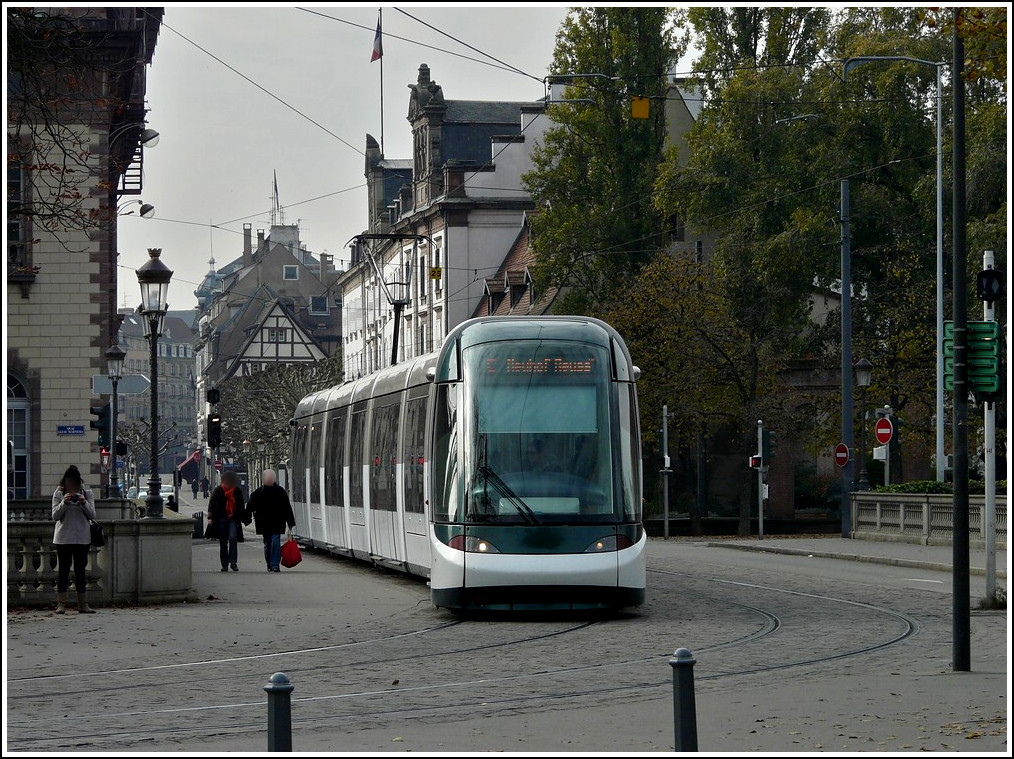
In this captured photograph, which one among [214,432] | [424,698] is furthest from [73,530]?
[214,432]

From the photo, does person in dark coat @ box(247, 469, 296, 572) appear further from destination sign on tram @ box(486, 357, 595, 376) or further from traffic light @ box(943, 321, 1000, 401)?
traffic light @ box(943, 321, 1000, 401)

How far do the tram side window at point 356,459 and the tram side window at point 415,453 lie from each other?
13.9ft

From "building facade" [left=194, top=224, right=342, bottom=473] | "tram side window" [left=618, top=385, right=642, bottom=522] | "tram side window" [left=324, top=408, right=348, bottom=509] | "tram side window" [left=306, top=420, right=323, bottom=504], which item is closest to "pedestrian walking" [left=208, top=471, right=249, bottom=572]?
"tram side window" [left=324, top=408, right=348, bottom=509]

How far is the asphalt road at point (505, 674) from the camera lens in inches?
404

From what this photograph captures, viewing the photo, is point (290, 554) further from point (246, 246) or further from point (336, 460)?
point (246, 246)

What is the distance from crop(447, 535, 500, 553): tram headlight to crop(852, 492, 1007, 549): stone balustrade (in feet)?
54.4

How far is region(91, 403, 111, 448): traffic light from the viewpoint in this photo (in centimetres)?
4041

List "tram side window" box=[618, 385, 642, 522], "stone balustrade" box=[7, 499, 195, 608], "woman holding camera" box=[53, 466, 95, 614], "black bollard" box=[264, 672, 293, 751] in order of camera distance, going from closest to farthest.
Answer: "black bollard" box=[264, 672, 293, 751] → "tram side window" box=[618, 385, 642, 522] → "woman holding camera" box=[53, 466, 95, 614] → "stone balustrade" box=[7, 499, 195, 608]

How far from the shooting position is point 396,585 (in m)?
25.0

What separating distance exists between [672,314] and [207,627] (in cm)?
3488

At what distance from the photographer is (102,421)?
40438mm

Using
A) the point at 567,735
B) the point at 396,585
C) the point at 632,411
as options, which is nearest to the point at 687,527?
the point at 396,585

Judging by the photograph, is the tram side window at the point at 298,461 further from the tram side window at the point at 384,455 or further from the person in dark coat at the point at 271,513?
the tram side window at the point at 384,455

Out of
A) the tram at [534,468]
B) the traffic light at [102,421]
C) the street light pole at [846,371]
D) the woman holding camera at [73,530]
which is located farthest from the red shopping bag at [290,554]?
the street light pole at [846,371]
